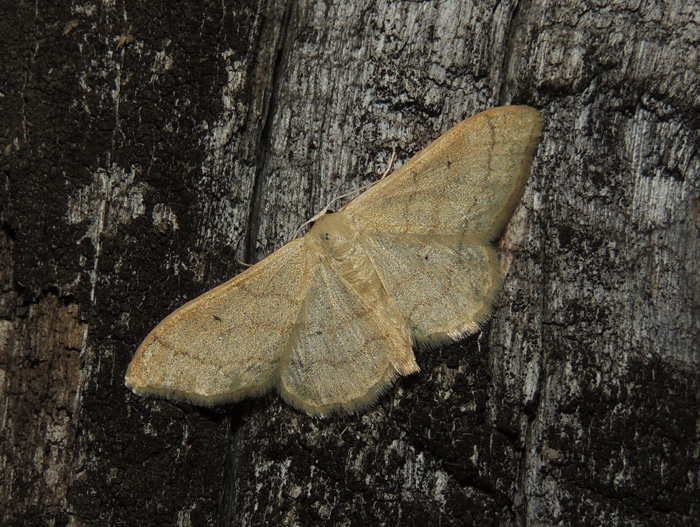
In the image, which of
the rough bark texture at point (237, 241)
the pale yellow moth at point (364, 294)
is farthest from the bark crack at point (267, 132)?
the pale yellow moth at point (364, 294)

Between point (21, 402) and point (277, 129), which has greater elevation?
point (277, 129)

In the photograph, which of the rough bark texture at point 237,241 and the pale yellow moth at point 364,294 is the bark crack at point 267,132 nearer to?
the rough bark texture at point 237,241

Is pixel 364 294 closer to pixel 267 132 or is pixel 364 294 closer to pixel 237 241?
pixel 237 241

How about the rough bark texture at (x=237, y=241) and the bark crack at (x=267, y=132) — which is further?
the bark crack at (x=267, y=132)

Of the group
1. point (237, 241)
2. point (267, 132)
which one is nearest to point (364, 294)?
point (237, 241)

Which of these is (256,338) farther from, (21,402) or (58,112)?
(58,112)

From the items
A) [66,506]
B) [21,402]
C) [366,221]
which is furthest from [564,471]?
[21,402]
